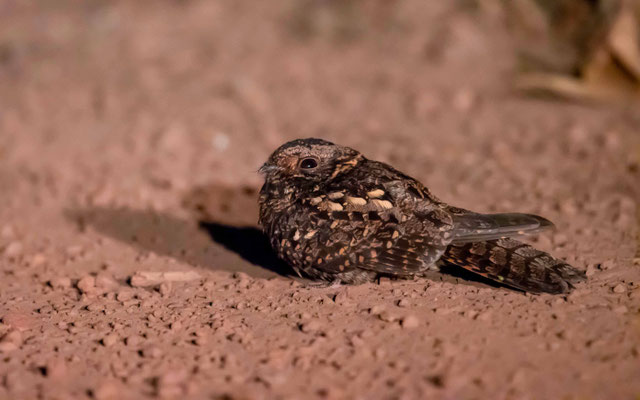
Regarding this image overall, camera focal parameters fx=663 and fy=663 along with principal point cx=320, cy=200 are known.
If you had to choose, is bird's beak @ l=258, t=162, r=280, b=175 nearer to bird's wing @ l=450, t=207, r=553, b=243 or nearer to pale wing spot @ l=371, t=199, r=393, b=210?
pale wing spot @ l=371, t=199, r=393, b=210

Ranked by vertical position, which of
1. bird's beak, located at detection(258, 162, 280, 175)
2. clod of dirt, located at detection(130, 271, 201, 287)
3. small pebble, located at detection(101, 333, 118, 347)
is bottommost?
small pebble, located at detection(101, 333, 118, 347)

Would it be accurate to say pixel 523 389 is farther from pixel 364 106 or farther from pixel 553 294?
pixel 364 106

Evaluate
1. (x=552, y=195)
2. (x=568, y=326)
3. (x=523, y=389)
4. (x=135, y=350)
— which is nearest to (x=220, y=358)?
(x=135, y=350)

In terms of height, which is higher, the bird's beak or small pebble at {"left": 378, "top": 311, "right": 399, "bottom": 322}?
the bird's beak

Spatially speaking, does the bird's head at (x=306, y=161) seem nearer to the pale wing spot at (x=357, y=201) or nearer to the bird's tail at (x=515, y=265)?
the pale wing spot at (x=357, y=201)

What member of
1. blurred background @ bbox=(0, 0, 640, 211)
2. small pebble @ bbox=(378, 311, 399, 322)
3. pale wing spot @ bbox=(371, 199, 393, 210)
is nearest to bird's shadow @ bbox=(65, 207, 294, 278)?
blurred background @ bbox=(0, 0, 640, 211)

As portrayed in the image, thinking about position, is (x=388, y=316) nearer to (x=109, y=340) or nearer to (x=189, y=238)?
(x=109, y=340)

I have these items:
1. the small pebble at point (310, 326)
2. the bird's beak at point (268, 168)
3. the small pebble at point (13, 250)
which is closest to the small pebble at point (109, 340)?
the small pebble at point (310, 326)
